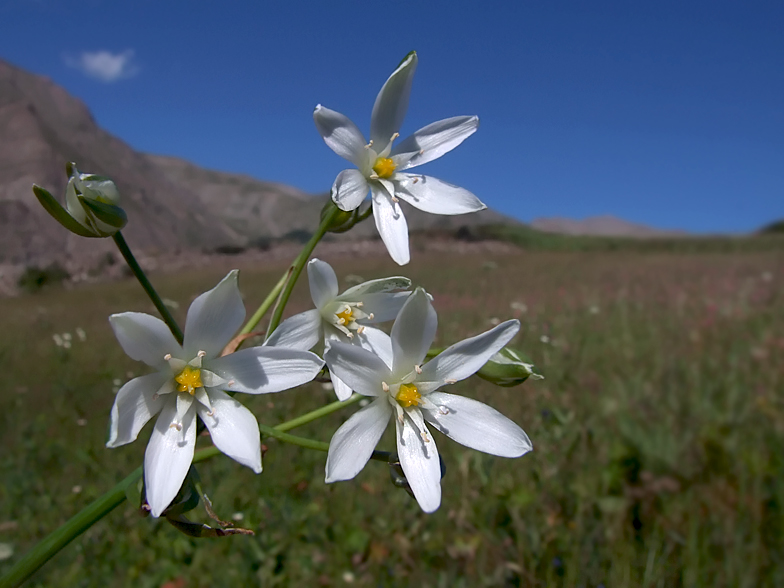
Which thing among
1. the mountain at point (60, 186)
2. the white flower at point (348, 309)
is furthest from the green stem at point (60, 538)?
the mountain at point (60, 186)

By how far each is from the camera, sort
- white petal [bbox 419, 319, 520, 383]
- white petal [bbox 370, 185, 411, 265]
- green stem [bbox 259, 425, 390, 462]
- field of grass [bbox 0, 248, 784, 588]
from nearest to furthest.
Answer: green stem [bbox 259, 425, 390, 462] → white petal [bbox 419, 319, 520, 383] → white petal [bbox 370, 185, 411, 265] → field of grass [bbox 0, 248, 784, 588]

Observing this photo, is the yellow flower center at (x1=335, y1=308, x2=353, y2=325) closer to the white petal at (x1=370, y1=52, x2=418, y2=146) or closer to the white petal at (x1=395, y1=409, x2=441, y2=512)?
the white petal at (x1=395, y1=409, x2=441, y2=512)

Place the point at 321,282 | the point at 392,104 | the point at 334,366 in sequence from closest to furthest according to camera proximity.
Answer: the point at 334,366 < the point at 321,282 < the point at 392,104

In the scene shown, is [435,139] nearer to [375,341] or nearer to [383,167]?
[383,167]

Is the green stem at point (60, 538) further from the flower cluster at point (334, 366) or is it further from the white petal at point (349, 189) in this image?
the white petal at point (349, 189)

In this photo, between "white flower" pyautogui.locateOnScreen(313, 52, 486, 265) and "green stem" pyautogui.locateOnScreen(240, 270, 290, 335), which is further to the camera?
"white flower" pyautogui.locateOnScreen(313, 52, 486, 265)

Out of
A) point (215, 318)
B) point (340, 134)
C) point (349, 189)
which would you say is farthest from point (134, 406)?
point (340, 134)

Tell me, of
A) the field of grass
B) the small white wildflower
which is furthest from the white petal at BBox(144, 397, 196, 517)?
the small white wildflower
